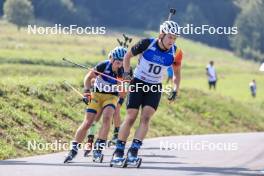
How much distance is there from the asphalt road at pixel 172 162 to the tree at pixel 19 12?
3968 inches

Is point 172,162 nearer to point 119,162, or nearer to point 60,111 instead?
point 119,162

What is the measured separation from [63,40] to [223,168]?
281 feet

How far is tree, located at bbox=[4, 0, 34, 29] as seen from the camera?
11831 centimetres

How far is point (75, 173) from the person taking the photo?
1144 centimetres

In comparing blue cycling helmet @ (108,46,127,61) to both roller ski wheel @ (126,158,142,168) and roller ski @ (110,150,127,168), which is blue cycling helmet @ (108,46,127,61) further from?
roller ski wheel @ (126,158,142,168)

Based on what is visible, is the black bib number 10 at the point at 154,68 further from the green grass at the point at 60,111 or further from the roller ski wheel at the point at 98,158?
the green grass at the point at 60,111

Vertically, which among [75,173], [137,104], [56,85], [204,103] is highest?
[204,103]

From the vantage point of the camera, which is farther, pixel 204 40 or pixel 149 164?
pixel 204 40

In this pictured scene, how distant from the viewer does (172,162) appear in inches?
554

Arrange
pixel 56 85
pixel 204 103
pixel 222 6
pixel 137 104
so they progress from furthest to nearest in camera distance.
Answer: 1. pixel 222 6
2. pixel 204 103
3. pixel 56 85
4. pixel 137 104

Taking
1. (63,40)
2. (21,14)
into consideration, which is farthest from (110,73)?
(21,14)

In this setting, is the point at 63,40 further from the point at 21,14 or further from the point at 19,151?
the point at 19,151

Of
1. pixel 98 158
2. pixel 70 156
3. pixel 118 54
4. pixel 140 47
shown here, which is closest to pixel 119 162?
pixel 70 156

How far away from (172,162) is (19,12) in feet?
352
